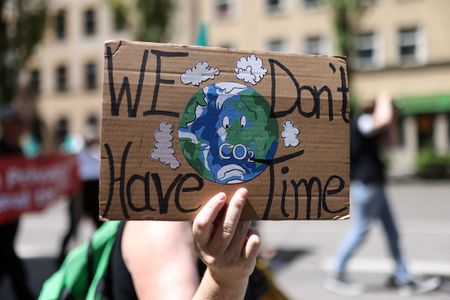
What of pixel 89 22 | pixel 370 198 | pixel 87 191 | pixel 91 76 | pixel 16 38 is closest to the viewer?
pixel 370 198

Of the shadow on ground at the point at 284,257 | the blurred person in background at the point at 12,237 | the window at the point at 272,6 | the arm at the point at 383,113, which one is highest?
the window at the point at 272,6

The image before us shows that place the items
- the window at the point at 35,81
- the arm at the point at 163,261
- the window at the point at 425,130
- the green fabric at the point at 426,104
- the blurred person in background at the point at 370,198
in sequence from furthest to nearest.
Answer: the window at the point at 35,81, the window at the point at 425,130, the green fabric at the point at 426,104, the blurred person in background at the point at 370,198, the arm at the point at 163,261

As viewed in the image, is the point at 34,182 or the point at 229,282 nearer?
the point at 229,282

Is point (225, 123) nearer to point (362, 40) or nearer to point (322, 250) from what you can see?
point (322, 250)

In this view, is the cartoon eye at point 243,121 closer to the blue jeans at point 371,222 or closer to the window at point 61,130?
the blue jeans at point 371,222

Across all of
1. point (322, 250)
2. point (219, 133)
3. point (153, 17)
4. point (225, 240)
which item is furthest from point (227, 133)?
point (153, 17)

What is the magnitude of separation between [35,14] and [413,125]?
55.4 ft

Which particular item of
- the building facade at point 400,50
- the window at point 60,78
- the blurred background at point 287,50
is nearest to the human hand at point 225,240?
the blurred background at point 287,50

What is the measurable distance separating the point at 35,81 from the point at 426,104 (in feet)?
A: 76.5

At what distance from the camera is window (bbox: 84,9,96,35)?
3478 centimetres

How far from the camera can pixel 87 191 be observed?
283 inches

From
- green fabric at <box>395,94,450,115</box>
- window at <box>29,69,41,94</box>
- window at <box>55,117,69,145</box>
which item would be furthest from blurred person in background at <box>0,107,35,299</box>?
window at <box>29,69,41,94</box>

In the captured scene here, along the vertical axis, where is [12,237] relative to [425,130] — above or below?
below

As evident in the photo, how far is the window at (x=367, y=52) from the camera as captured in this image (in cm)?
2748
